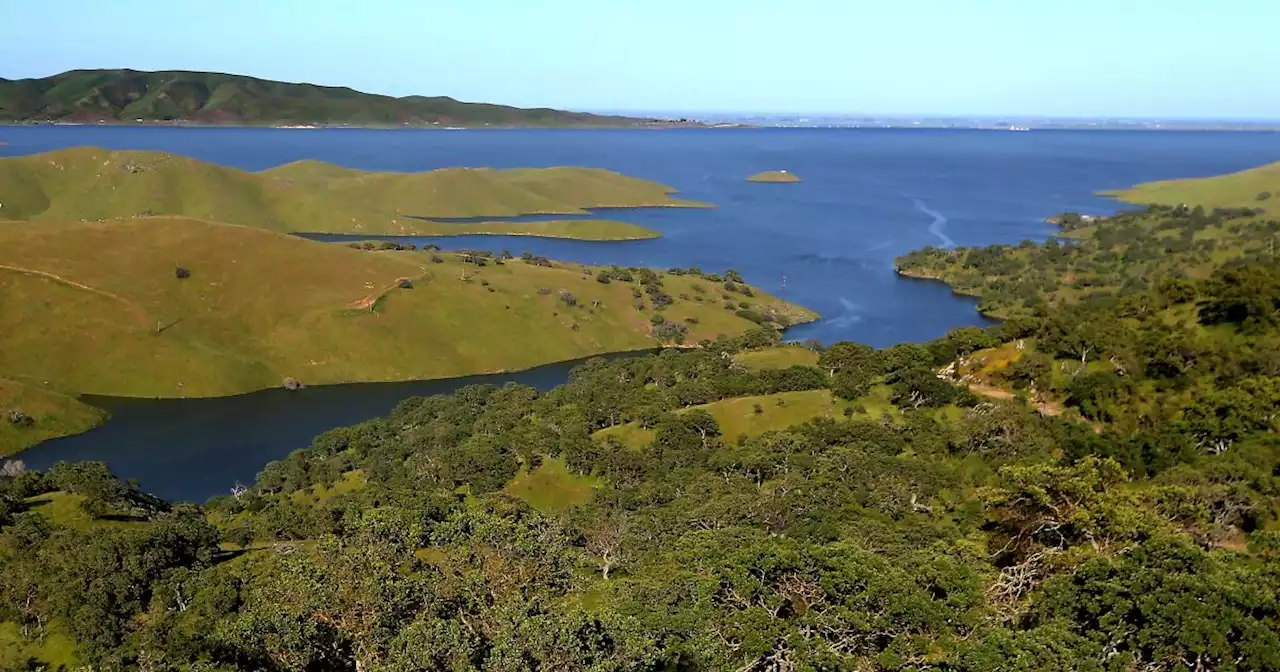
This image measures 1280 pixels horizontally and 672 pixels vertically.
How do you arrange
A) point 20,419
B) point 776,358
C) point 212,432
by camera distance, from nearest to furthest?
point 20,419, point 212,432, point 776,358

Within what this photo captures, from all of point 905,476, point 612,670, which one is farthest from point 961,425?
point 612,670

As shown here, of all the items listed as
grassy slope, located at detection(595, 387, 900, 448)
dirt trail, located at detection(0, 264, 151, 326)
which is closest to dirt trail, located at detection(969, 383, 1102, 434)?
grassy slope, located at detection(595, 387, 900, 448)

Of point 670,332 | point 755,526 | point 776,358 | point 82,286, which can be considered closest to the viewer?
point 755,526

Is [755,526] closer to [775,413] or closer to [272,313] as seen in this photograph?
[775,413]

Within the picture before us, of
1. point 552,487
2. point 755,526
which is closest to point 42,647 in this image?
point 755,526

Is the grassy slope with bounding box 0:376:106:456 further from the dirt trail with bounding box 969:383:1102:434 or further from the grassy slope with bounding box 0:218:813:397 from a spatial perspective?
the dirt trail with bounding box 969:383:1102:434

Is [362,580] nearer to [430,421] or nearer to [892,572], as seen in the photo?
Result: [892,572]
